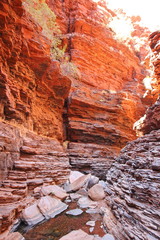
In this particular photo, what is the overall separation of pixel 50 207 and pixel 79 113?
1150 centimetres

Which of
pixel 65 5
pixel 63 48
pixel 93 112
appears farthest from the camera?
pixel 65 5

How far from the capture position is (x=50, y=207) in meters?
6.02

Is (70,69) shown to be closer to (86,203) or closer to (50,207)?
(86,203)

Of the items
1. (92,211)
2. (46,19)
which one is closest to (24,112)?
(92,211)

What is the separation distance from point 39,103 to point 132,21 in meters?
36.7

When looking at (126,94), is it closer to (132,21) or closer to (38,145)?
(38,145)

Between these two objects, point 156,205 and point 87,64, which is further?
point 87,64

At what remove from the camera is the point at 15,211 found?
16.1ft

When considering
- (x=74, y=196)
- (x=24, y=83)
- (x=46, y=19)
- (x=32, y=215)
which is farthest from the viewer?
(x=46, y=19)

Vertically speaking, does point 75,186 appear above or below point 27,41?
below

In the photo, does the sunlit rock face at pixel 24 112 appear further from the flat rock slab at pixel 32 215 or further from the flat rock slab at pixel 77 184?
the flat rock slab at pixel 77 184

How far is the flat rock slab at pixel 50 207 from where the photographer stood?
5631 millimetres

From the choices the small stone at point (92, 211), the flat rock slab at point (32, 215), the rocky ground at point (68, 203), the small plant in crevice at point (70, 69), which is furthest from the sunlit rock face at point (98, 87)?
the flat rock slab at point (32, 215)

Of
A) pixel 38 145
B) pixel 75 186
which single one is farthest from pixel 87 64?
pixel 75 186
